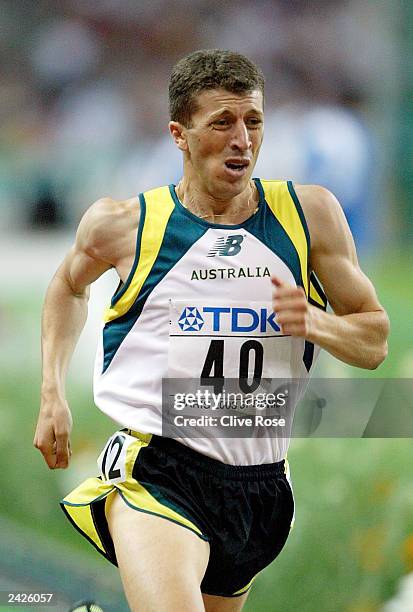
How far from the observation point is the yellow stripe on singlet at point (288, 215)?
3123 millimetres

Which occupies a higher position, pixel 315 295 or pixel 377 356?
pixel 315 295

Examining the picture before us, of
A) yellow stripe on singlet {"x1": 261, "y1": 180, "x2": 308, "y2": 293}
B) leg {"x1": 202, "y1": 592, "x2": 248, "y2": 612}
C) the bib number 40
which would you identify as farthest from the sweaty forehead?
leg {"x1": 202, "y1": 592, "x2": 248, "y2": 612}

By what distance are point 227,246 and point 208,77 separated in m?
0.51

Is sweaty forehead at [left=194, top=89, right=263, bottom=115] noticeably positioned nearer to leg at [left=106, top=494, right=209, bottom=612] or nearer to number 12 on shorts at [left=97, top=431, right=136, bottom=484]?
number 12 on shorts at [left=97, top=431, right=136, bottom=484]

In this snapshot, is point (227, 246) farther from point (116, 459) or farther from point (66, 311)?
point (116, 459)

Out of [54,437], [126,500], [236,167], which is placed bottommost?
[126,500]

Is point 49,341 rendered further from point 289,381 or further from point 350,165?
point 350,165

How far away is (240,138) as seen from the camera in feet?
10.1

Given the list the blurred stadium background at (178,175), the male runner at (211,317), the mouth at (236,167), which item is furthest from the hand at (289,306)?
the blurred stadium background at (178,175)

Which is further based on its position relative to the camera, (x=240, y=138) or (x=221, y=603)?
(x=221, y=603)

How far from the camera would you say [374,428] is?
17.1ft

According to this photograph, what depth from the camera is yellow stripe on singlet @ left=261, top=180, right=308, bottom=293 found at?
3123 millimetres

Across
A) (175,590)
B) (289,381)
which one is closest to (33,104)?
(289,381)

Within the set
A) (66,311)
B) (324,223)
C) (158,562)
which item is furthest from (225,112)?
(158,562)
